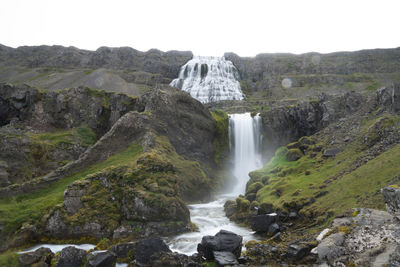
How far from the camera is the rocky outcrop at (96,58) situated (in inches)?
6870

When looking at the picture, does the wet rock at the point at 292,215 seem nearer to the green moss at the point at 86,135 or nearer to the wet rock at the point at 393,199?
the wet rock at the point at 393,199

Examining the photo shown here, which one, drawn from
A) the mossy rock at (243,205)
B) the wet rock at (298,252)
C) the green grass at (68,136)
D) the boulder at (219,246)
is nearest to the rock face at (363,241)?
the wet rock at (298,252)

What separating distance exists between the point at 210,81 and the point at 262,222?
117124 mm

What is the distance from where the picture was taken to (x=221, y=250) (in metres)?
14.8

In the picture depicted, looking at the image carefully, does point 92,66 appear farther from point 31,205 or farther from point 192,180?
point 31,205

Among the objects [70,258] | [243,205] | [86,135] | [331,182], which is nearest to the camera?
[70,258]

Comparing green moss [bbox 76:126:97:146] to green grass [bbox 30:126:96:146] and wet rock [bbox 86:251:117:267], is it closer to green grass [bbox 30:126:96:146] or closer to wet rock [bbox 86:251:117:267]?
green grass [bbox 30:126:96:146]

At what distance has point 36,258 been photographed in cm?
1494

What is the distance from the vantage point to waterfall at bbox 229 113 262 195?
51647 millimetres

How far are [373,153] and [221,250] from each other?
1774 centimetres

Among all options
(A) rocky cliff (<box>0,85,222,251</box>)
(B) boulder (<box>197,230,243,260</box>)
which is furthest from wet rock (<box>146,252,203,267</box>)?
(A) rocky cliff (<box>0,85,222,251</box>)

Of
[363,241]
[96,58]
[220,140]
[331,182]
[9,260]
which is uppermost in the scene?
[96,58]

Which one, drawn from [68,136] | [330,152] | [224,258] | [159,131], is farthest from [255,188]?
[68,136]

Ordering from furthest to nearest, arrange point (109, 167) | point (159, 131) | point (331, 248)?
point (159, 131), point (109, 167), point (331, 248)
